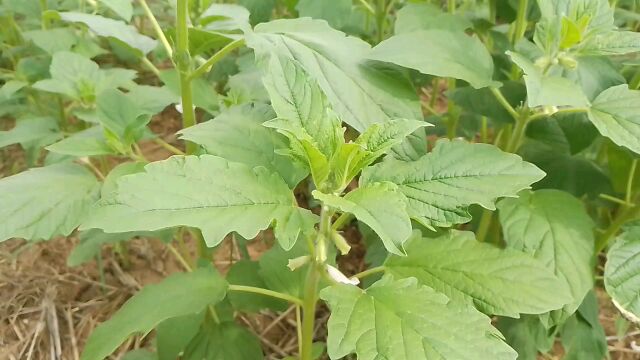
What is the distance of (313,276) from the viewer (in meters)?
0.95

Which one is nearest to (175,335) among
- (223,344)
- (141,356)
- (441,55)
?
(223,344)

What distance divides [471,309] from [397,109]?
37 cm

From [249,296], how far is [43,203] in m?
0.42

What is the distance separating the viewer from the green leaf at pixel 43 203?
3.17ft

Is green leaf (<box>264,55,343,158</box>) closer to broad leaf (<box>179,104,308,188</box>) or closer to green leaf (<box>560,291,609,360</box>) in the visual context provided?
broad leaf (<box>179,104,308,188</box>)

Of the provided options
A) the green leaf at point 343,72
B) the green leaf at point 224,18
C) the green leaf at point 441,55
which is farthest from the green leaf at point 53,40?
the green leaf at point 441,55

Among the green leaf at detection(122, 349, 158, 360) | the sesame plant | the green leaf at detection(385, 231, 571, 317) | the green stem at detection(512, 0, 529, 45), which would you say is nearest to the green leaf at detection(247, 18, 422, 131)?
the sesame plant

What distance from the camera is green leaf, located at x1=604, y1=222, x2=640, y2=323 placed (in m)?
1.02

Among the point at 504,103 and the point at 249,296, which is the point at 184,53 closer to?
the point at 249,296

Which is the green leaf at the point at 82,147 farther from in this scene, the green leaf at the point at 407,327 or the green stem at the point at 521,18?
the green stem at the point at 521,18

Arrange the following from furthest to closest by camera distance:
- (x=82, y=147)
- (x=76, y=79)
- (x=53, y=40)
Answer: (x=53, y=40), (x=76, y=79), (x=82, y=147)

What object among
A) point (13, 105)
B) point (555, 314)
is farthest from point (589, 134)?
point (13, 105)

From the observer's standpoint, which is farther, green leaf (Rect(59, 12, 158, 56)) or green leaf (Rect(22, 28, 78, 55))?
green leaf (Rect(22, 28, 78, 55))

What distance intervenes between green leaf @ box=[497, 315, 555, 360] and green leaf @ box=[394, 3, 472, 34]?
0.62m
